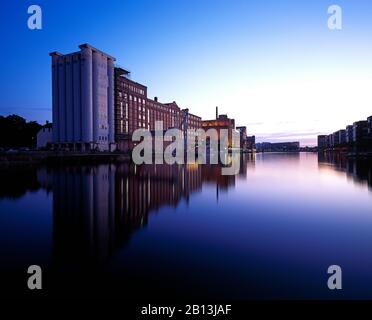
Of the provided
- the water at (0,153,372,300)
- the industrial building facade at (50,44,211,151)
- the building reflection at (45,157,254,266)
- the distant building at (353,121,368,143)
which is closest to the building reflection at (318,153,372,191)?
the water at (0,153,372,300)

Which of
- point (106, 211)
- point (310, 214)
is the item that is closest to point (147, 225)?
point (106, 211)

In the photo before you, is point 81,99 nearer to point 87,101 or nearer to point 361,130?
point 87,101

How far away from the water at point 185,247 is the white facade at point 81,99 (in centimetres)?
6593

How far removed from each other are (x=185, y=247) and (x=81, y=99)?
81.0m

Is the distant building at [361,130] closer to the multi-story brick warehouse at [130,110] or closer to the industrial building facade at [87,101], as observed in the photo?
the multi-story brick warehouse at [130,110]

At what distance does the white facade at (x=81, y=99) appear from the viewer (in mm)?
79125

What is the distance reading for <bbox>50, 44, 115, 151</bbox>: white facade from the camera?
79.1m

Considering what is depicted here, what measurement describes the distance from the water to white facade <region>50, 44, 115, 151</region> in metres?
65.9

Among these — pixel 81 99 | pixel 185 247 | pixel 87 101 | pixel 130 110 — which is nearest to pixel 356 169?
pixel 185 247

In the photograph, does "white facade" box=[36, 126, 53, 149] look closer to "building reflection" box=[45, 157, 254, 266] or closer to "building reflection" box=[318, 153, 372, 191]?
"building reflection" box=[45, 157, 254, 266]

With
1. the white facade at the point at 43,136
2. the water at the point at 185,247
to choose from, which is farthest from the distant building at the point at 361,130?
the white facade at the point at 43,136

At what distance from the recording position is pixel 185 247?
9672mm
